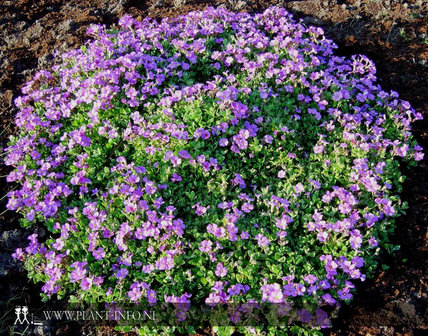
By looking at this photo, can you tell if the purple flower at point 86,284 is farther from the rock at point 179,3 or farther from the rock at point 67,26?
the rock at point 179,3

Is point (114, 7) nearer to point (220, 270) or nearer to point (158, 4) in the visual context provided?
point (158, 4)

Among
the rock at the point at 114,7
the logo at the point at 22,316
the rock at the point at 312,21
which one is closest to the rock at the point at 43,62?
the rock at the point at 114,7

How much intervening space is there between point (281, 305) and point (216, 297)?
0.53 m

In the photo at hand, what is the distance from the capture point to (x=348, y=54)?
6.18 metres

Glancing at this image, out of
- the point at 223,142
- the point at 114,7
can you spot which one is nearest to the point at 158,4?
the point at 114,7

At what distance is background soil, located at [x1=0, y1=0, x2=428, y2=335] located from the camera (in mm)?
3787

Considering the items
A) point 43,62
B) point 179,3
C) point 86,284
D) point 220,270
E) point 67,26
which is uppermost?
point 67,26

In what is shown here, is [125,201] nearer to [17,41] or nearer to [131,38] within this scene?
[131,38]

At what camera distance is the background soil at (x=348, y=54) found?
379cm

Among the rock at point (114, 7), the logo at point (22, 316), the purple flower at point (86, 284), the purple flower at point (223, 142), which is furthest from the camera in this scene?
the rock at point (114, 7)

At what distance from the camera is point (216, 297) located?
11.6ft

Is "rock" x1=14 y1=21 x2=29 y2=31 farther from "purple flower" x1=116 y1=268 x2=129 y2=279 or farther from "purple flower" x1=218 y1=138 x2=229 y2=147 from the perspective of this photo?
"purple flower" x1=116 y1=268 x2=129 y2=279

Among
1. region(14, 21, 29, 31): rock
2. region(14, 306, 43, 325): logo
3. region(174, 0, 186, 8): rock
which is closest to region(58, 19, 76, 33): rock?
region(14, 21, 29, 31): rock

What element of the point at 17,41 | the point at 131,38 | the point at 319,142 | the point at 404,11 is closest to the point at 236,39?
the point at 131,38
